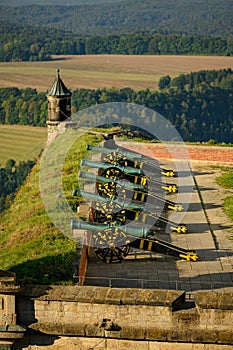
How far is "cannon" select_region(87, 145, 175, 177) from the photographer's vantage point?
1853cm

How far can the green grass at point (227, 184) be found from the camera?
16.9 metres

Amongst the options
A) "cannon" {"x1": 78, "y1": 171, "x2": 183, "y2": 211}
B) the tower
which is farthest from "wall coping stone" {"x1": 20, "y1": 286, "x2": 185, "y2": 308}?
the tower

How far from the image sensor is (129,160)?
1900 centimetres

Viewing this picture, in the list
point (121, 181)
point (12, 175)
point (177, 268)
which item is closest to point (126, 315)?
point (177, 268)

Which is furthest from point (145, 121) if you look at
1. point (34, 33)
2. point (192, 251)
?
point (34, 33)

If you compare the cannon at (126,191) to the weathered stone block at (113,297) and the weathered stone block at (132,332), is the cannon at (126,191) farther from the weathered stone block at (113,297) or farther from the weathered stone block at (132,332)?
the weathered stone block at (132,332)

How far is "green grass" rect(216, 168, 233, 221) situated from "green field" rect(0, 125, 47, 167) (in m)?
36.8

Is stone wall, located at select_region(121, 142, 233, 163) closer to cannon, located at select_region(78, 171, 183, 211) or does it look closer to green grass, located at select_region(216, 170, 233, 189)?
green grass, located at select_region(216, 170, 233, 189)

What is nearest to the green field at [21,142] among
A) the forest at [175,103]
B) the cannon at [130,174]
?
the forest at [175,103]

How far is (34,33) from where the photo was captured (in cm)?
13138

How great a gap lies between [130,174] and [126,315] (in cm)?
740

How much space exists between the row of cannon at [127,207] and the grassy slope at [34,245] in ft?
2.16

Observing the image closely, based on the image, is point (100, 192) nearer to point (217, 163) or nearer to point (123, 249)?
point (123, 249)

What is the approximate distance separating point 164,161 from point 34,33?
11262 cm
